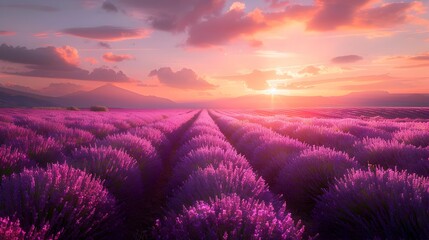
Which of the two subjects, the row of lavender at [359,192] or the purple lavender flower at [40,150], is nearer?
the row of lavender at [359,192]

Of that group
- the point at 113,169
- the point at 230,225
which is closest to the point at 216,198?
the point at 230,225

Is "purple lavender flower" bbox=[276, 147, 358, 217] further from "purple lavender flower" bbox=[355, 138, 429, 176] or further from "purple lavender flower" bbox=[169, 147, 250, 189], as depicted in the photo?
"purple lavender flower" bbox=[355, 138, 429, 176]

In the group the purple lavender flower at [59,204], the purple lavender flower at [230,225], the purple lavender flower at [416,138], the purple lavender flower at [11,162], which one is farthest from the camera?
the purple lavender flower at [416,138]

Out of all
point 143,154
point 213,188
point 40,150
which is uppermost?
point 213,188

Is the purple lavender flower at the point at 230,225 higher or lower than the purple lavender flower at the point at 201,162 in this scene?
higher

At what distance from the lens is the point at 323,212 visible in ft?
10.9

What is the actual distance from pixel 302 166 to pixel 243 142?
16.7 ft

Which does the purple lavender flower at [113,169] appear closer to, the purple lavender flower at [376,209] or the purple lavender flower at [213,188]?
the purple lavender flower at [213,188]

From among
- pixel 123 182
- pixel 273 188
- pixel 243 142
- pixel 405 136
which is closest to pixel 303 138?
pixel 243 142

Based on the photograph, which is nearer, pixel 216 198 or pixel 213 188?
pixel 216 198

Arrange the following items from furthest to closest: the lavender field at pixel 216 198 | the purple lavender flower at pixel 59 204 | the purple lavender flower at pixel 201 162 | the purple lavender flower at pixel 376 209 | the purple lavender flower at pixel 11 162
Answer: the purple lavender flower at pixel 201 162 → the purple lavender flower at pixel 11 162 → the purple lavender flower at pixel 59 204 → the purple lavender flower at pixel 376 209 → the lavender field at pixel 216 198

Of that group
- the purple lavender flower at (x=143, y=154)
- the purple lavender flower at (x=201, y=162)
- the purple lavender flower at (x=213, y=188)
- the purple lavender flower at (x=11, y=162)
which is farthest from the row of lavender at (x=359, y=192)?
the purple lavender flower at (x=11, y=162)

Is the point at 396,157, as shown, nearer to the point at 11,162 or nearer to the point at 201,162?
the point at 201,162

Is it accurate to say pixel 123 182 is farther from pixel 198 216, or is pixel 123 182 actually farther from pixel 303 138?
pixel 303 138
